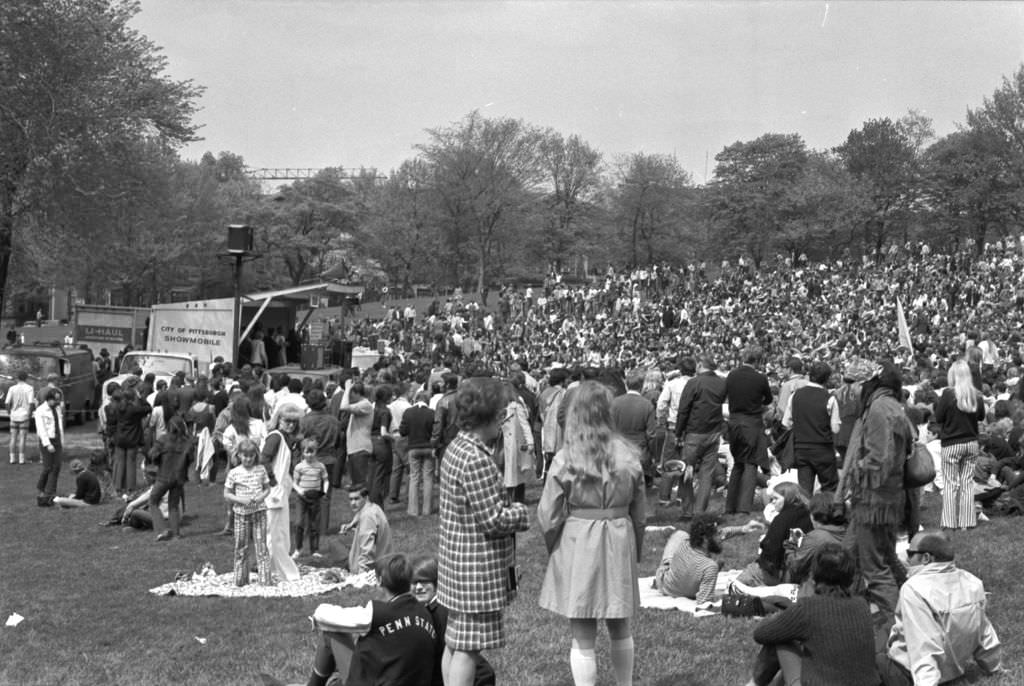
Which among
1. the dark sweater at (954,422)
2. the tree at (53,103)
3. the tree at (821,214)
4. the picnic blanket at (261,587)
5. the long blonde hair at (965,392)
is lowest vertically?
the picnic blanket at (261,587)

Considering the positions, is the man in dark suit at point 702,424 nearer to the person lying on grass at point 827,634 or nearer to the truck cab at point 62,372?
the person lying on grass at point 827,634

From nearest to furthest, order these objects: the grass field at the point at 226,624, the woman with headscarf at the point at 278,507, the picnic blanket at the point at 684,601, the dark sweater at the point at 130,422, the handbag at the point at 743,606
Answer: the grass field at the point at 226,624 → the handbag at the point at 743,606 → the picnic blanket at the point at 684,601 → the woman with headscarf at the point at 278,507 → the dark sweater at the point at 130,422

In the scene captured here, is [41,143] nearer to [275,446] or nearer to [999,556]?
[275,446]

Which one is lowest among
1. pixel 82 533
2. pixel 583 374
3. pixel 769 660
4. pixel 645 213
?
pixel 82 533

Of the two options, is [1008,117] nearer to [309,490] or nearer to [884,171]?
[884,171]

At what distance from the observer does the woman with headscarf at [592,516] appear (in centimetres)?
517

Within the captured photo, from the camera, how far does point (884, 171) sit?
75.2 m

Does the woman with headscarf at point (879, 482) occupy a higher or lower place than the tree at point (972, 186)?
lower

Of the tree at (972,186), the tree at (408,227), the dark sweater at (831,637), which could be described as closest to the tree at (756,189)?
the tree at (972,186)

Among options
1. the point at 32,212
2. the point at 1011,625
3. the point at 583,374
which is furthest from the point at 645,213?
the point at 1011,625

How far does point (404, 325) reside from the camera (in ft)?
150

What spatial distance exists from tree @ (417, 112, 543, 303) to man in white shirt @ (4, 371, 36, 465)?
5235 cm

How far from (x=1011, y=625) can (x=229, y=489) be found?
676 centimetres

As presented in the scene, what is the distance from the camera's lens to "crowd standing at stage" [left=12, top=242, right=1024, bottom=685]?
17.0 ft
